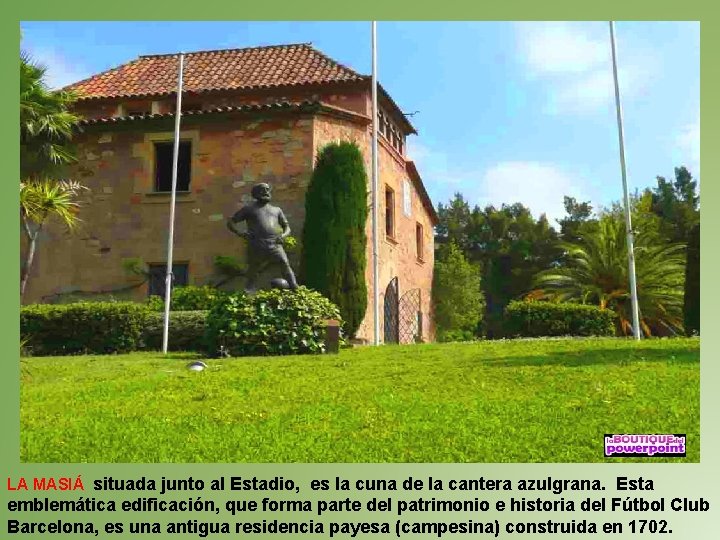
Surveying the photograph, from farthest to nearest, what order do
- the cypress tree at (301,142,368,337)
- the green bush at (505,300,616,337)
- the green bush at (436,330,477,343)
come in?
the green bush at (436,330,477,343) < the green bush at (505,300,616,337) < the cypress tree at (301,142,368,337)

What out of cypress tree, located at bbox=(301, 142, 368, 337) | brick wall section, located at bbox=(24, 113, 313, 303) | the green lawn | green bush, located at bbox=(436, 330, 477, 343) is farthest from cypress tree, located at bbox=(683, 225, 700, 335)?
green bush, located at bbox=(436, 330, 477, 343)

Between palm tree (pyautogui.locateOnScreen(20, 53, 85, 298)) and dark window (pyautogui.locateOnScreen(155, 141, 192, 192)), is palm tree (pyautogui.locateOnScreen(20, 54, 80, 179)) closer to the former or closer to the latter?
palm tree (pyautogui.locateOnScreen(20, 53, 85, 298))

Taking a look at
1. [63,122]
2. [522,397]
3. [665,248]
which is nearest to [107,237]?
[63,122]

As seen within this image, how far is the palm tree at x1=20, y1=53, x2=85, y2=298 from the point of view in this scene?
14.6 m

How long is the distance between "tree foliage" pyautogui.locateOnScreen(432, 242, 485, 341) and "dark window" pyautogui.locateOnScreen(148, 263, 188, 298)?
34.5 feet

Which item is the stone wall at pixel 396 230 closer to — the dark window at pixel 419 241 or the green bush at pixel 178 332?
the dark window at pixel 419 241

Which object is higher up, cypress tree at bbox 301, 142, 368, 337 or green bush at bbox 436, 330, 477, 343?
cypress tree at bbox 301, 142, 368, 337

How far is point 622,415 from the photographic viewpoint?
6.16 m

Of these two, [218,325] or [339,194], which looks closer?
[218,325]

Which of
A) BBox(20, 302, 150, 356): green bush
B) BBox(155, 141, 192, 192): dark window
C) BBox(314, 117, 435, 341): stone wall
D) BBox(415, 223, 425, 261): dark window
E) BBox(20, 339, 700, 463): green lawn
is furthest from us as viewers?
BBox(415, 223, 425, 261): dark window

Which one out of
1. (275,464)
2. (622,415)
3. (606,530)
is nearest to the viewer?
(606,530)

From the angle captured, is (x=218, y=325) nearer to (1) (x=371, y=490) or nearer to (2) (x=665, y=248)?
(1) (x=371, y=490)

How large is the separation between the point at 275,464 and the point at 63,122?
12.9m

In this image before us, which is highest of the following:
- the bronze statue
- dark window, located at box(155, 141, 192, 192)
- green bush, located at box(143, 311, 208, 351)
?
dark window, located at box(155, 141, 192, 192)
